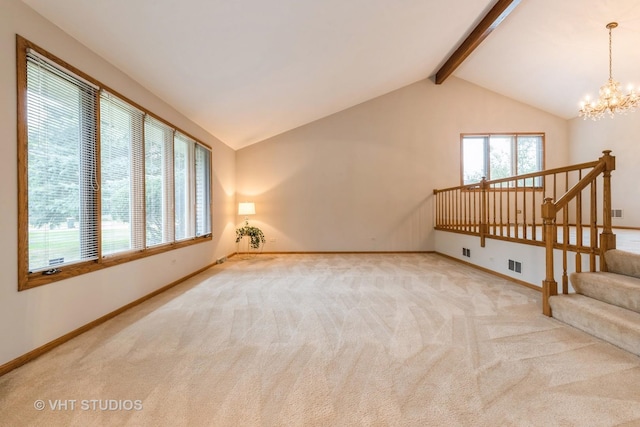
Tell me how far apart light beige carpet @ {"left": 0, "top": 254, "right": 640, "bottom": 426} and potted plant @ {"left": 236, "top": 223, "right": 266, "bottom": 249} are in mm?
3115

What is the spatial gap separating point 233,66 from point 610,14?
5.27m

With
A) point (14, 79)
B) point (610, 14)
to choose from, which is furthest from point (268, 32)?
point (610, 14)

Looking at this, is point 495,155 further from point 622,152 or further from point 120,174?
point 120,174

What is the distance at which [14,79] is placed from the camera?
1.96 m

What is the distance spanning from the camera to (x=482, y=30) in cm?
477

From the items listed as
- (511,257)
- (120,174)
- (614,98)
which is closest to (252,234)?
(120,174)

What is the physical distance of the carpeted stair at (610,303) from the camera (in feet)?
6.89

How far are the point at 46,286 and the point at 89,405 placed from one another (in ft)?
3.74

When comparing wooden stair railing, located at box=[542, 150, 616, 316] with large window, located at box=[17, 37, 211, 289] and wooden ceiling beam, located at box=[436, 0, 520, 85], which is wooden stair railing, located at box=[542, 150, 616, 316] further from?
large window, located at box=[17, 37, 211, 289]

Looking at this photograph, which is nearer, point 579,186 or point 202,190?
point 579,186

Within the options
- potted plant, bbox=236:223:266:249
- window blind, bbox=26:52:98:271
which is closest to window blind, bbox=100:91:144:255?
window blind, bbox=26:52:98:271

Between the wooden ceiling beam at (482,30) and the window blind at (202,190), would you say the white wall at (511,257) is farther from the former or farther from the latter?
the window blind at (202,190)

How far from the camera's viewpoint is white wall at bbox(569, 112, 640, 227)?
5.64m

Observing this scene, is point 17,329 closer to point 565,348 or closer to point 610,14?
point 565,348
